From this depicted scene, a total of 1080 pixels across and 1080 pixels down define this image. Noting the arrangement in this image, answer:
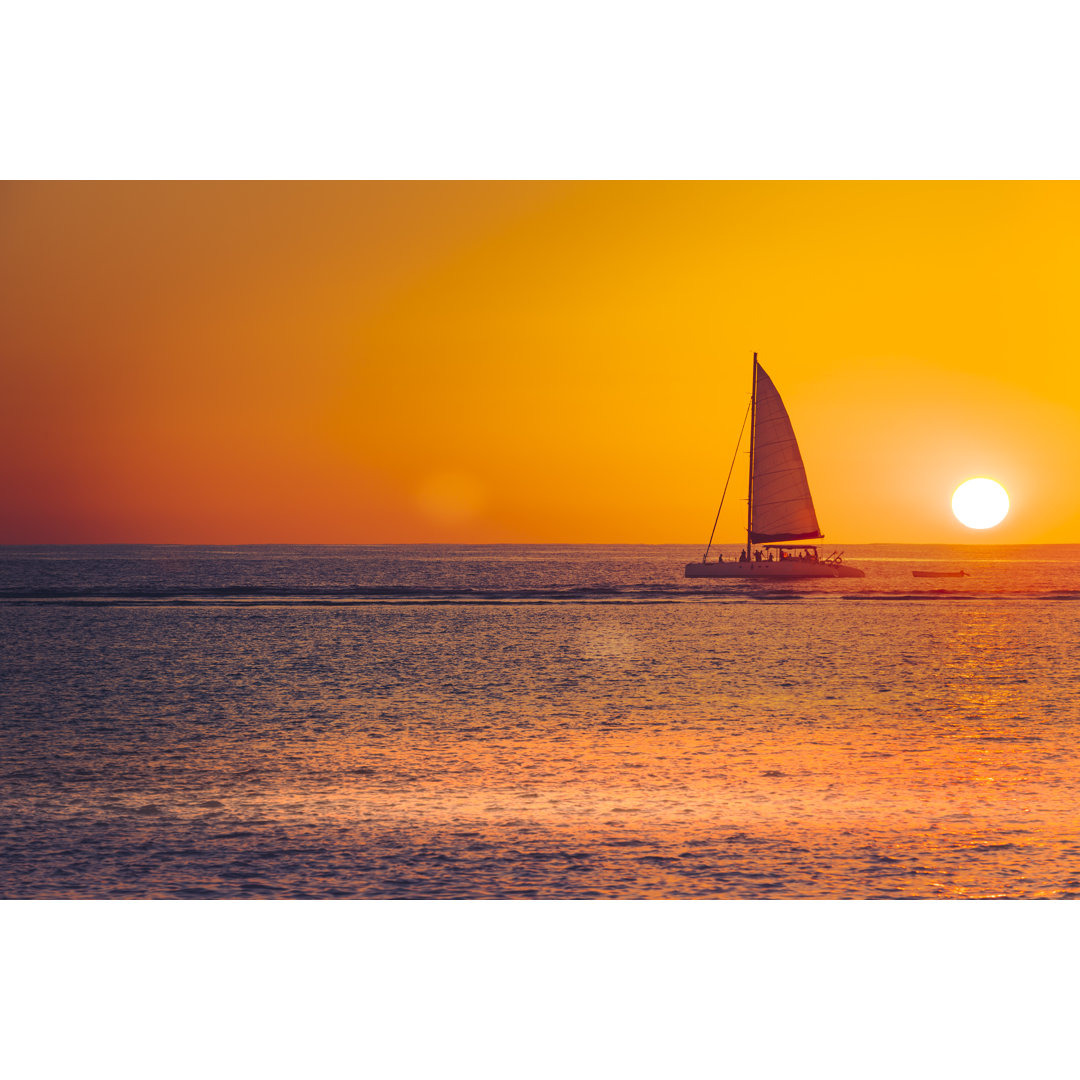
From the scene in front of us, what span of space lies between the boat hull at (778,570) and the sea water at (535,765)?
2632cm

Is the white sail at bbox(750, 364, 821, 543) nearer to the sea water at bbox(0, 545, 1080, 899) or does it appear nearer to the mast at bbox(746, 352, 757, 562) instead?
the mast at bbox(746, 352, 757, 562)

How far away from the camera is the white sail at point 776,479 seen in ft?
189

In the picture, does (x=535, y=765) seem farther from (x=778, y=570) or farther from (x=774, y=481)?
(x=778, y=570)

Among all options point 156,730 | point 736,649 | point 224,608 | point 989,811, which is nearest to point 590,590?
point 224,608

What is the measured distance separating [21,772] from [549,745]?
7020 mm

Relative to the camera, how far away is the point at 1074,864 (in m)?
8.68

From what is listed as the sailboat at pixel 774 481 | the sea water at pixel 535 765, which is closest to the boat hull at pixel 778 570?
the sailboat at pixel 774 481

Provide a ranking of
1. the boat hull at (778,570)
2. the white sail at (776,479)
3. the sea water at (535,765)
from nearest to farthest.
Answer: the sea water at (535,765)
the white sail at (776,479)
the boat hull at (778,570)

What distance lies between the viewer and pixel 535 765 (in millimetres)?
13398

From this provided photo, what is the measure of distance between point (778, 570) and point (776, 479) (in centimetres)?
619

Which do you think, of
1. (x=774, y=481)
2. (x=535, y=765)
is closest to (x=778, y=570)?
(x=774, y=481)

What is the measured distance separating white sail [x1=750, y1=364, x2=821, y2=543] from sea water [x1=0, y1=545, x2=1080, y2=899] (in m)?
24.4

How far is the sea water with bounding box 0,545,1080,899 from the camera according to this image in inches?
341

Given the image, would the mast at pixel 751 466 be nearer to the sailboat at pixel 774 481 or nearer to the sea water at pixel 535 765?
the sailboat at pixel 774 481
